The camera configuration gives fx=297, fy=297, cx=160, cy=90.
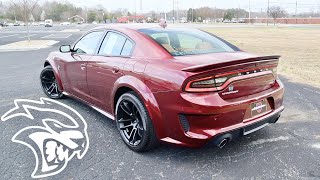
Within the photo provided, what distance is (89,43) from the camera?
14.6 ft

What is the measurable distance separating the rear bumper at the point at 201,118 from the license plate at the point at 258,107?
59mm

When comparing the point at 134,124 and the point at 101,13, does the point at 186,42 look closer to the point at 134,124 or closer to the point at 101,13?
the point at 134,124

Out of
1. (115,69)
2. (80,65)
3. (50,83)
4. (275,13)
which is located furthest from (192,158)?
(275,13)

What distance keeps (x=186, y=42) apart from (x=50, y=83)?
3170mm

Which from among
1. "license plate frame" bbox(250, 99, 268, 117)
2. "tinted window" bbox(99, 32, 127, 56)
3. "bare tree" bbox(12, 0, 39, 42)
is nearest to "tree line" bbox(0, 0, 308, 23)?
"bare tree" bbox(12, 0, 39, 42)

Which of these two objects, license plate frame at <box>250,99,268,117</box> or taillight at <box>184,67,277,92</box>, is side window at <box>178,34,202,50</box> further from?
license plate frame at <box>250,99,268,117</box>

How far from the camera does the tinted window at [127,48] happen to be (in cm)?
356

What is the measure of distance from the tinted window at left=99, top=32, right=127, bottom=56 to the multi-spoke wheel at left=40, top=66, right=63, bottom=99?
190 centimetres

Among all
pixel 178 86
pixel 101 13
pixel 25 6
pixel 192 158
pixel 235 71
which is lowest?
pixel 192 158

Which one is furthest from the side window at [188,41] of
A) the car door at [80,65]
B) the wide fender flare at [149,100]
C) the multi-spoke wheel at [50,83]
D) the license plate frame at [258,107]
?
the multi-spoke wheel at [50,83]

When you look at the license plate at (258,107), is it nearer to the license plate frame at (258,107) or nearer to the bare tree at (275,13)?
the license plate frame at (258,107)

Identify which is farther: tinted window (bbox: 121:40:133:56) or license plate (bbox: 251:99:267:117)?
tinted window (bbox: 121:40:133:56)

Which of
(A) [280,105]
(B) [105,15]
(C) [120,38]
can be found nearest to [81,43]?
(C) [120,38]

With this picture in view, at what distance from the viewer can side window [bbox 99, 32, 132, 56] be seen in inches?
143
